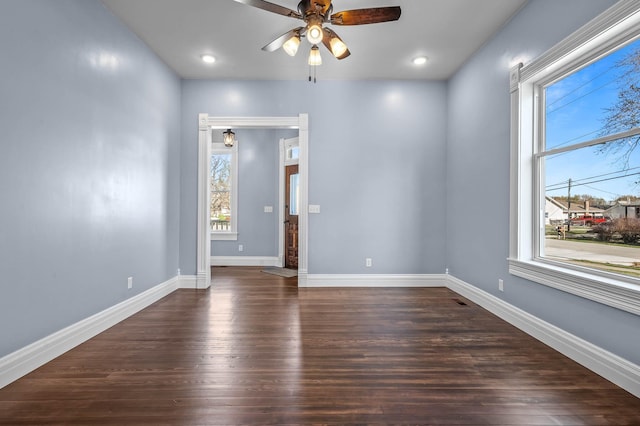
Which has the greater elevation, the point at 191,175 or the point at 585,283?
the point at 191,175

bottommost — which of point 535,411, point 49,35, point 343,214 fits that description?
point 535,411

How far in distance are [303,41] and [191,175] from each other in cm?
232

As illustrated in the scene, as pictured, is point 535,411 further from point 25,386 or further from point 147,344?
point 25,386

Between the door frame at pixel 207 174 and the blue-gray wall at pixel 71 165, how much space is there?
69 centimetres

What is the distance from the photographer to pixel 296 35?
268cm

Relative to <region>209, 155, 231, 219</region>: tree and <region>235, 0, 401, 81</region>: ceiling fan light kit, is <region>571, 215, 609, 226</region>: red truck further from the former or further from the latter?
<region>209, 155, 231, 219</region>: tree

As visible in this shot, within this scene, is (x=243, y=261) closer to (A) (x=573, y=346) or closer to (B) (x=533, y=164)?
(B) (x=533, y=164)

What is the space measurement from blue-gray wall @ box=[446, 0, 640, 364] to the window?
404cm

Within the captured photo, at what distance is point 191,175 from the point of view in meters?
4.33

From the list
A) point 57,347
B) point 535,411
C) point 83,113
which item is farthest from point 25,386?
point 535,411

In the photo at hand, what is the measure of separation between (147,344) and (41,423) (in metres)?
0.95

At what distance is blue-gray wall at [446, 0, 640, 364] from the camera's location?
2.14 m

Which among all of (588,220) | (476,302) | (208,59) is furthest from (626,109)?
(208,59)

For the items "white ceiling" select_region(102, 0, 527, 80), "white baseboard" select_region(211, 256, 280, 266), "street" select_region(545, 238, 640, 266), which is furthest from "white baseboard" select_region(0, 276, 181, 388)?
"street" select_region(545, 238, 640, 266)
